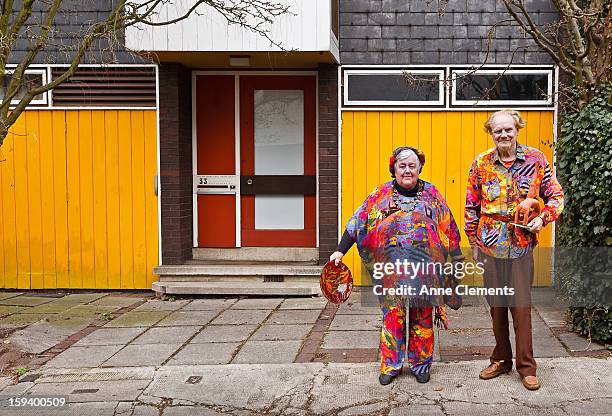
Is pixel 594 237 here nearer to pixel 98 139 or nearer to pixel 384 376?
pixel 384 376

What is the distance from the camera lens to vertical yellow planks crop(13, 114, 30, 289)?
9.01 m

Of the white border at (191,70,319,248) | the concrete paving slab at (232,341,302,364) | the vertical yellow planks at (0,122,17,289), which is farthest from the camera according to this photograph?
the white border at (191,70,319,248)

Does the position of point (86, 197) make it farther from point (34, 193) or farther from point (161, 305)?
point (161, 305)

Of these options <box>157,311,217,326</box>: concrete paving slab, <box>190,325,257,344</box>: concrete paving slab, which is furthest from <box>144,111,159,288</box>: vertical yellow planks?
<box>190,325,257,344</box>: concrete paving slab

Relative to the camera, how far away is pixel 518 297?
4965 mm

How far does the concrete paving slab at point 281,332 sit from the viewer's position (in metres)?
6.57

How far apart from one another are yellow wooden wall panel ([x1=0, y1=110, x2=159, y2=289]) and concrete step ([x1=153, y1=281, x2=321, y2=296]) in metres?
0.60

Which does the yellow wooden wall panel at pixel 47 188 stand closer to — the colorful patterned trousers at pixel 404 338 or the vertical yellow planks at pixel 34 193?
the vertical yellow planks at pixel 34 193

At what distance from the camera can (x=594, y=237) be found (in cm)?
586

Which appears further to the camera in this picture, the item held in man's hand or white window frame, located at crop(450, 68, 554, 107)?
white window frame, located at crop(450, 68, 554, 107)

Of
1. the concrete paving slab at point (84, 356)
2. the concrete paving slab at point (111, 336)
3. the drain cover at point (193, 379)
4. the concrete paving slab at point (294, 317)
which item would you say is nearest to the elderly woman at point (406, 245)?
the drain cover at point (193, 379)

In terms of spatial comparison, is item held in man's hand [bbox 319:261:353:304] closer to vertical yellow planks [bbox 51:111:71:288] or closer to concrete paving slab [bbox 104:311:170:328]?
concrete paving slab [bbox 104:311:170:328]

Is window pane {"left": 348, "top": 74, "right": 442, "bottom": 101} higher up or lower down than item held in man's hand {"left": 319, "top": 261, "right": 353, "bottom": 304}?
higher up

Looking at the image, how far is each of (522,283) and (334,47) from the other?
4264mm
